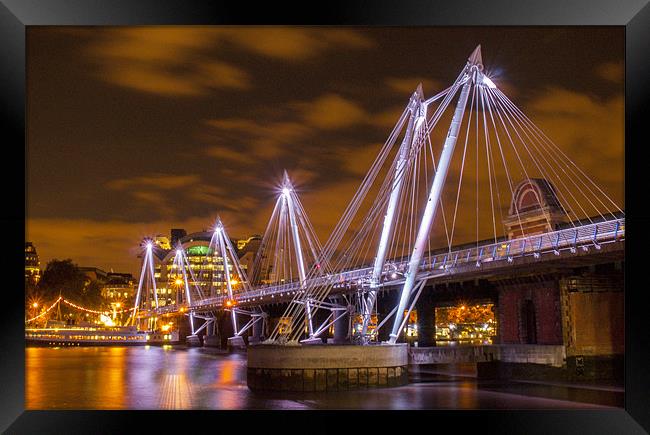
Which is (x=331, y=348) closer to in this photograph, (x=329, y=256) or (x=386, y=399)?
(x=386, y=399)

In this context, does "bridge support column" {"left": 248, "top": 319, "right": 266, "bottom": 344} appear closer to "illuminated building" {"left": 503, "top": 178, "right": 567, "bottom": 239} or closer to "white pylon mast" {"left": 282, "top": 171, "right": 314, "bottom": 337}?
"white pylon mast" {"left": 282, "top": 171, "right": 314, "bottom": 337}

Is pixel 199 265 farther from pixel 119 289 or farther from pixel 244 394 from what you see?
pixel 244 394

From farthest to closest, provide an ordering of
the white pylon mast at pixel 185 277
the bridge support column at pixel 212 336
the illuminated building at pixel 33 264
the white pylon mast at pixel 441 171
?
1. the illuminated building at pixel 33 264
2. the white pylon mast at pixel 185 277
3. the bridge support column at pixel 212 336
4. the white pylon mast at pixel 441 171

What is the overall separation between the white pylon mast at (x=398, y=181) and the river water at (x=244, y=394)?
423cm

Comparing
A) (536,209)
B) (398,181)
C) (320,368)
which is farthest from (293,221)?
(320,368)

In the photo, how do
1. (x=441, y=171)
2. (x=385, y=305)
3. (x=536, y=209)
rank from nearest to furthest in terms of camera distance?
(x=441, y=171) < (x=385, y=305) < (x=536, y=209)

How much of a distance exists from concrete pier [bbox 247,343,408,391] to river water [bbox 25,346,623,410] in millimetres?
465

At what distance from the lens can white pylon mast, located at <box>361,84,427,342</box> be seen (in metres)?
34.2

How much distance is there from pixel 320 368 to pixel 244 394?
362 centimetres

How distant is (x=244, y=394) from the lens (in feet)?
106

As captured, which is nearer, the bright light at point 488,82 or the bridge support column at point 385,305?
the bright light at point 488,82

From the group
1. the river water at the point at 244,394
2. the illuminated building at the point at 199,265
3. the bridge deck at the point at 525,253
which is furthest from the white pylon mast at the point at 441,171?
the illuminated building at the point at 199,265

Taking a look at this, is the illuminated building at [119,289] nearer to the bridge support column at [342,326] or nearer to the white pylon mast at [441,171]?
the bridge support column at [342,326]
